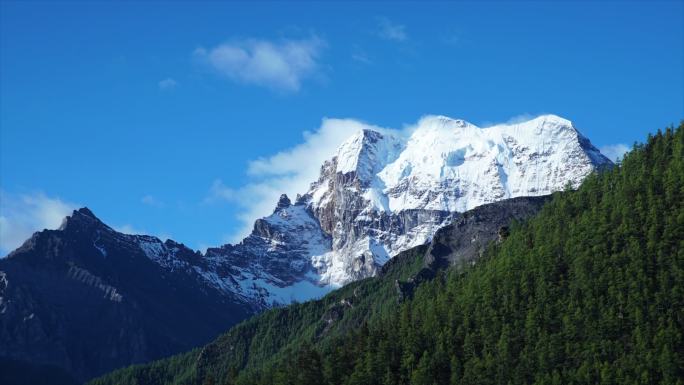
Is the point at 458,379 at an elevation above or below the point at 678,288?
below

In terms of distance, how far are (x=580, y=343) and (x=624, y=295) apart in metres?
13.2

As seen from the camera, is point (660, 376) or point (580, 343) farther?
point (580, 343)

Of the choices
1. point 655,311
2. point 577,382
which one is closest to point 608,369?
point 577,382

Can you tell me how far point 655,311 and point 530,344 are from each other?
22.0 m

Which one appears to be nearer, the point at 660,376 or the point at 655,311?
the point at 660,376

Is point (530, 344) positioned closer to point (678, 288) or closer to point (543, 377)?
point (543, 377)

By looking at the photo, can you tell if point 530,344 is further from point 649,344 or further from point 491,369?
point 649,344

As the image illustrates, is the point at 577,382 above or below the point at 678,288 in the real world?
below

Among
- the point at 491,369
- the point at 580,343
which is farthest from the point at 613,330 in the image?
the point at 491,369

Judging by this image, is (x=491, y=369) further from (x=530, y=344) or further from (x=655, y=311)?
(x=655, y=311)

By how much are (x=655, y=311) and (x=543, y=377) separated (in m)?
22.5

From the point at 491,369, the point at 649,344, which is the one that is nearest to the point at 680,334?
the point at 649,344

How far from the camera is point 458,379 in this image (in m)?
200

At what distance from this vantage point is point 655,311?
19262cm
